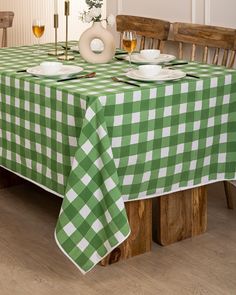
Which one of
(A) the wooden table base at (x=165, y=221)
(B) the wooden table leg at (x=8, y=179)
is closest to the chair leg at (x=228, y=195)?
(A) the wooden table base at (x=165, y=221)

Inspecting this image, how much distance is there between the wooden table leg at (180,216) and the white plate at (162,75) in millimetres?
485

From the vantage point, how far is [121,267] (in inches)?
104

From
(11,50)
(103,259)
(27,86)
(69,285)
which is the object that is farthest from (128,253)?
(11,50)

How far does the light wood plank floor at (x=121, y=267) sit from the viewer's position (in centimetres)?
247

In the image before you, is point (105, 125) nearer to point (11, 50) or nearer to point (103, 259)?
point (103, 259)

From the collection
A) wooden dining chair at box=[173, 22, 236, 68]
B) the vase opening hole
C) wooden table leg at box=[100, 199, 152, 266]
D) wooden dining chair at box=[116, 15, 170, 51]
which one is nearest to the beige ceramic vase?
the vase opening hole

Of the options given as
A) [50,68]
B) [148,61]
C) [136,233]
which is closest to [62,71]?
[50,68]

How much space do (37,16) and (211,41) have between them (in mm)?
2847

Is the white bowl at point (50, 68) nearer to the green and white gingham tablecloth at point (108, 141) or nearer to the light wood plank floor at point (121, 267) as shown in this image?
the green and white gingham tablecloth at point (108, 141)

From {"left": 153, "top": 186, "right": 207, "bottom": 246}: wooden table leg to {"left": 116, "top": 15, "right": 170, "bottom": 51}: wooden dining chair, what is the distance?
3.47 ft

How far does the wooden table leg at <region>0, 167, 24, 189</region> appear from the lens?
3511mm

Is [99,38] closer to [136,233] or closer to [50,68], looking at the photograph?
[50,68]

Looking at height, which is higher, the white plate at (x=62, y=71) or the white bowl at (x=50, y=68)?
the white bowl at (x=50, y=68)

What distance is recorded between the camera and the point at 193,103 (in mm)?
2605
